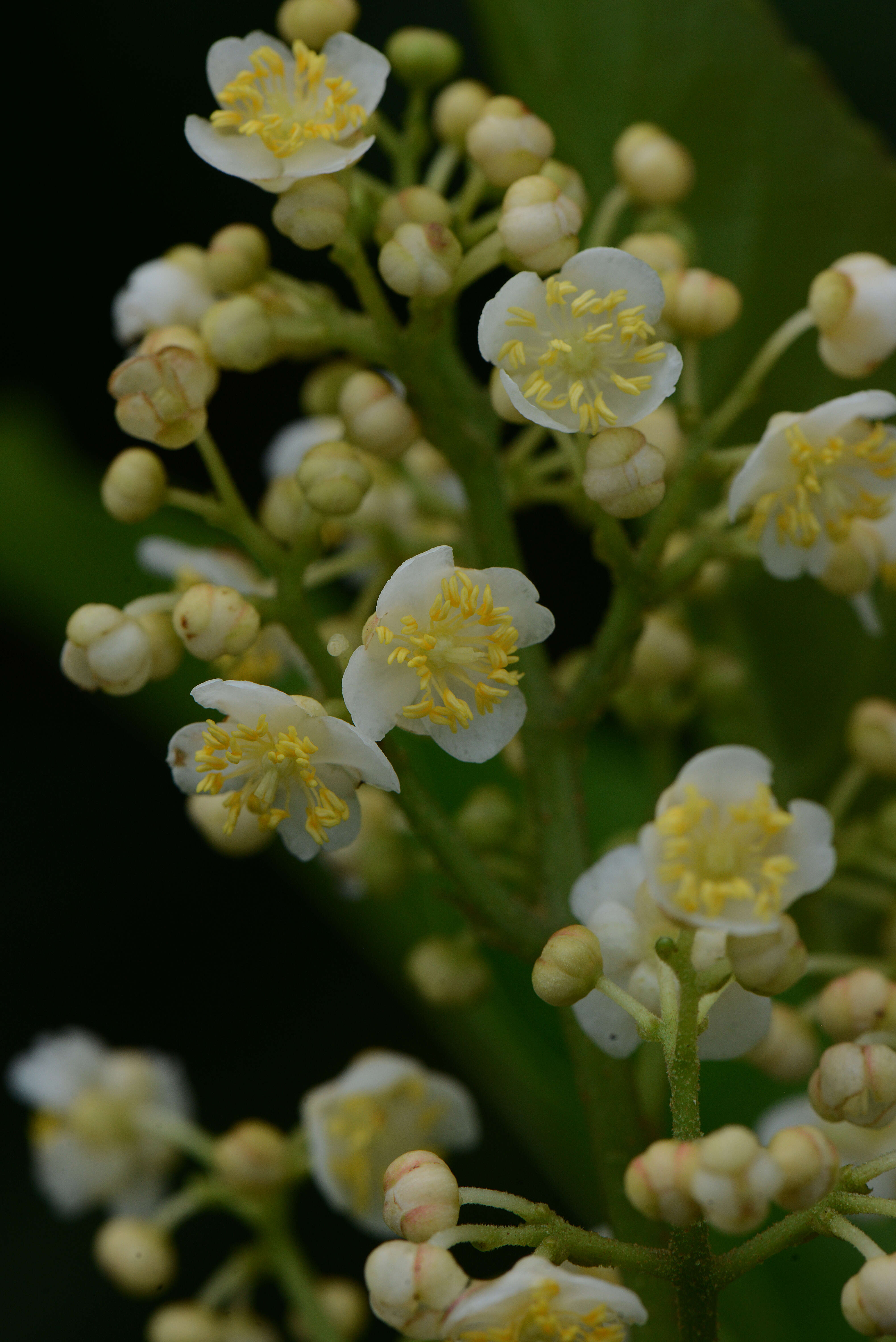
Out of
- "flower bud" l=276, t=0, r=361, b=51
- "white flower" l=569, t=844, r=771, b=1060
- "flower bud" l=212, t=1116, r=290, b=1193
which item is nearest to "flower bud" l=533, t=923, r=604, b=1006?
"white flower" l=569, t=844, r=771, b=1060

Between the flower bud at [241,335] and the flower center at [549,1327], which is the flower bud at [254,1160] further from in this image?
the flower bud at [241,335]

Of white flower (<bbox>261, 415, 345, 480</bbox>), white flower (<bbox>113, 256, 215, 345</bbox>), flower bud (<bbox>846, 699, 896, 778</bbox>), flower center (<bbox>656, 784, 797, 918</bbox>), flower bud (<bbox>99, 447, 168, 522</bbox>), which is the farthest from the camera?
white flower (<bbox>261, 415, 345, 480</bbox>)

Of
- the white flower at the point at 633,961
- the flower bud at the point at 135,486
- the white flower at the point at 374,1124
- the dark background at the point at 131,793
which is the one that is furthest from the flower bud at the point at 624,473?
the dark background at the point at 131,793

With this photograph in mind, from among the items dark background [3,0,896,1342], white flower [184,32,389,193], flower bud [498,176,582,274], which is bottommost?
dark background [3,0,896,1342]

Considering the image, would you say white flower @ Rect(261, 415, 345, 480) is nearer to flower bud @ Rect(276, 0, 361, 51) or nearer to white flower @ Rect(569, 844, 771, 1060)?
flower bud @ Rect(276, 0, 361, 51)

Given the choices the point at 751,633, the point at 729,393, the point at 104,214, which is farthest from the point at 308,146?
the point at 104,214

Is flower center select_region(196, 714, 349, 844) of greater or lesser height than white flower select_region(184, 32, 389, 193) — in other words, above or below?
below

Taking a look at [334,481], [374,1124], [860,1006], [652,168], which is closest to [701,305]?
[652,168]
